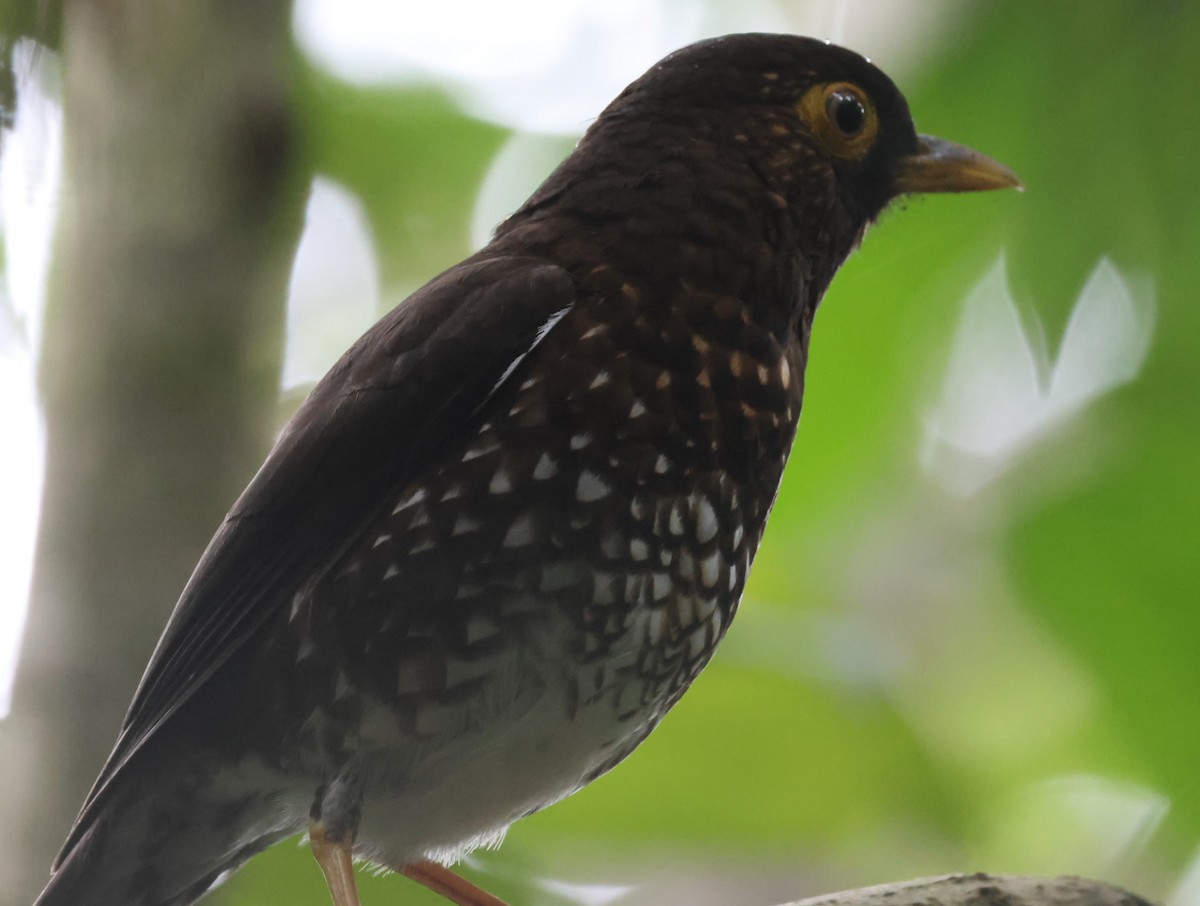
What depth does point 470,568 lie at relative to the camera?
7.33 feet

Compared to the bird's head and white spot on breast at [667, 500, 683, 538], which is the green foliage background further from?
white spot on breast at [667, 500, 683, 538]

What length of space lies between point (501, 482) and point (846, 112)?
1.25 meters

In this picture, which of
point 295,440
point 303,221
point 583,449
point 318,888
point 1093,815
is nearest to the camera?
point 583,449

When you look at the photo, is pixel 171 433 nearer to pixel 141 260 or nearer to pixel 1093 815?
pixel 141 260

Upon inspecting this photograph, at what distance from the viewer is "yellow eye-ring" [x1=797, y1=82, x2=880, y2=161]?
291cm

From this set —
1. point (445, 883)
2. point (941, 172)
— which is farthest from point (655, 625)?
point (941, 172)

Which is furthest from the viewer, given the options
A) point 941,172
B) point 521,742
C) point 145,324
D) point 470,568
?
point 941,172

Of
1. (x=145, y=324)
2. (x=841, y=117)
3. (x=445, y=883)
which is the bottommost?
(x=445, y=883)

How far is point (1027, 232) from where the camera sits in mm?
3436

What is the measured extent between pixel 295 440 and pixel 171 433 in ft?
0.73

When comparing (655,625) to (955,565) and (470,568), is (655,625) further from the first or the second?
(955,565)

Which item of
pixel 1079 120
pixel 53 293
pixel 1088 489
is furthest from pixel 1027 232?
pixel 53 293

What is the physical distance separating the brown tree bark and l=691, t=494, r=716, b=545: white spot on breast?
83 centimetres

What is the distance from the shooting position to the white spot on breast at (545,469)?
225cm
